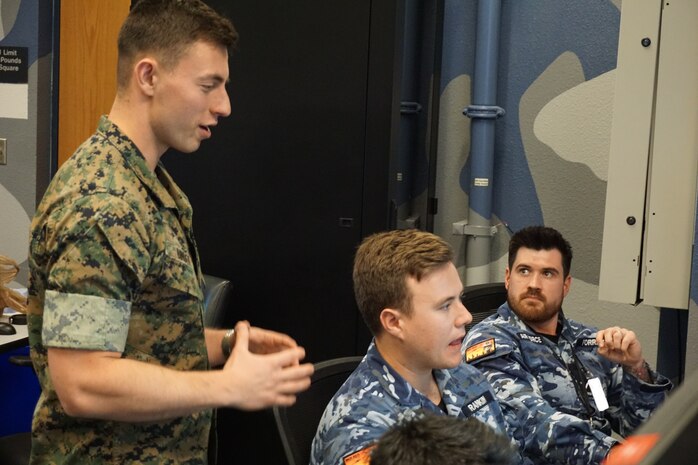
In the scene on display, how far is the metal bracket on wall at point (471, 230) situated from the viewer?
3.99m

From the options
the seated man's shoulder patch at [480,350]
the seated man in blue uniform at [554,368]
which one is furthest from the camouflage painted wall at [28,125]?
the seated man's shoulder patch at [480,350]

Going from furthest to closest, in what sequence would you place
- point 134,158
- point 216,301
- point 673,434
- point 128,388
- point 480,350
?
point 216,301
point 480,350
point 134,158
point 128,388
point 673,434

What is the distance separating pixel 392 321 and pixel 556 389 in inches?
31.5

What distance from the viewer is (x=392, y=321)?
1842 millimetres

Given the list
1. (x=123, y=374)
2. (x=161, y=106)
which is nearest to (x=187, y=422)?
(x=123, y=374)

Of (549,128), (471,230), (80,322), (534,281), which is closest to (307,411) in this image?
(80,322)

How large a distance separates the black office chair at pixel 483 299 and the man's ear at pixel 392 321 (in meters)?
1.03

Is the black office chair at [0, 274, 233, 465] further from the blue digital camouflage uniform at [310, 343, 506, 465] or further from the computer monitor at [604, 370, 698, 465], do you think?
the computer monitor at [604, 370, 698, 465]

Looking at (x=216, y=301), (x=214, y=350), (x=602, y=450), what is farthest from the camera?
(x=216, y=301)

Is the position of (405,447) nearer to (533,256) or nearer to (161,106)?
(161,106)

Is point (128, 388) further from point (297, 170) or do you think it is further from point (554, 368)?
point (297, 170)

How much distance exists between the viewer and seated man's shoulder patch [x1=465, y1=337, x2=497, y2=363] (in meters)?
2.31

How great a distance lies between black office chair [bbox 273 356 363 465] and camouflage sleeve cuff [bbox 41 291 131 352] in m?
0.52

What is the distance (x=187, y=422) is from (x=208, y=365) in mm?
108
